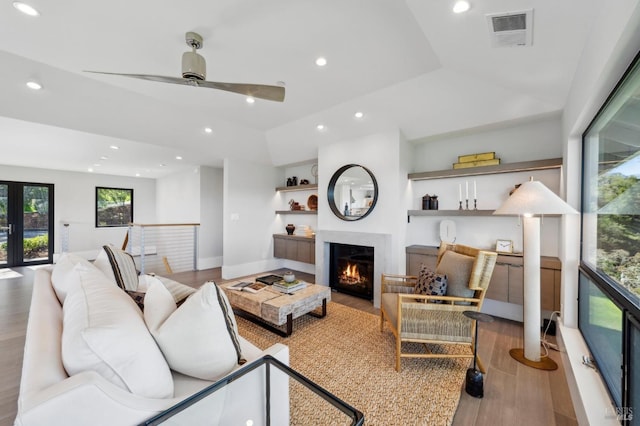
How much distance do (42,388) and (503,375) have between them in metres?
2.83

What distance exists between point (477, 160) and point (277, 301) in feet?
10.0

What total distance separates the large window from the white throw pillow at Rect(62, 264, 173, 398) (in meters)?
2.12

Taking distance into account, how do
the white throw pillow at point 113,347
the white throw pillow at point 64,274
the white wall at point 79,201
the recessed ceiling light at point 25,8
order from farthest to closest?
the white wall at point 79,201
the recessed ceiling light at point 25,8
the white throw pillow at point 64,274
the white throw pillow at point 113,347

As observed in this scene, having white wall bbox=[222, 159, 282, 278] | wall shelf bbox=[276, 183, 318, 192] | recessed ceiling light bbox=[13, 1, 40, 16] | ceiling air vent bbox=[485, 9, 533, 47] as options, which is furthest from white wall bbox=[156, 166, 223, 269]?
ceiling air vent bbox=[485, 9, 533, 47]

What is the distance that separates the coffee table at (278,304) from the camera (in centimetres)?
259

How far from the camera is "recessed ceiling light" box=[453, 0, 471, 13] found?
1591 millimetres

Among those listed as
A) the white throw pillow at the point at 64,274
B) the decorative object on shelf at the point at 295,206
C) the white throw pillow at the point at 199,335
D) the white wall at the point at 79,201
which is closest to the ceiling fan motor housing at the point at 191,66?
the white throw pillow at the point at 64,274

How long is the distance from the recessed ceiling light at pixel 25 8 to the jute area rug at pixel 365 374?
10.6 feet

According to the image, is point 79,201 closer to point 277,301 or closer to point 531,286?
point 277,301

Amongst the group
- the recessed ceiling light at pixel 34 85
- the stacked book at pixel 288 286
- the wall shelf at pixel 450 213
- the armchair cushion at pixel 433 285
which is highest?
the recessed ceiling light at pixel 34 85

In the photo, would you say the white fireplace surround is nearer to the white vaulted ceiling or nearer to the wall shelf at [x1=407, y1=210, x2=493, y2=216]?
the wall shelf at [x1=407, y1=210, x2=493, y2=216]

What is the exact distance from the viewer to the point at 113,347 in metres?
0.92

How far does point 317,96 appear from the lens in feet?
11.0

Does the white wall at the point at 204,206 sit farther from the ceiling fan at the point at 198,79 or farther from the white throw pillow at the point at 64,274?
the ceiling fan at the point at 198,79
